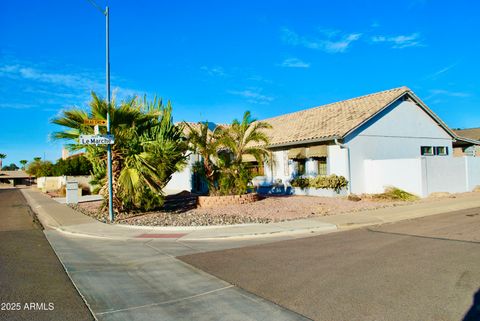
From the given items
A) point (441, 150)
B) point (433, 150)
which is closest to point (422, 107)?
point (433, 150)

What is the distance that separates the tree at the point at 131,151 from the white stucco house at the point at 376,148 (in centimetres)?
772

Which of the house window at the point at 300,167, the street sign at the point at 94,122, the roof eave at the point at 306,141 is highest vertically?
the street sign at the point at 94,122

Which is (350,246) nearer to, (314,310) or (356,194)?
(314,310)

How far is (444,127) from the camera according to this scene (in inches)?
969

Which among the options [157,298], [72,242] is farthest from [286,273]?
[72,242]

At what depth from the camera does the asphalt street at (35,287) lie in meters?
5.05

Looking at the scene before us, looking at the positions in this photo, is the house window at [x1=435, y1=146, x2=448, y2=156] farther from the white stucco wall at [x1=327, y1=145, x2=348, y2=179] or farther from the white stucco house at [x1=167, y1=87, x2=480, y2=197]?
the white stucco wall at [x1=327, y1=145, x2=348, y2=179]

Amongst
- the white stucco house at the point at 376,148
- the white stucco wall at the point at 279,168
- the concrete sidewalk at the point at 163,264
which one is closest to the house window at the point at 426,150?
the white stucco house at the point at 376,148

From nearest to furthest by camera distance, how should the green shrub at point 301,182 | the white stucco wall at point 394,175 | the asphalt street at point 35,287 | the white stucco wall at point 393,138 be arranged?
the asphalt street at point 35,287
the white stucco wall at point 394,175
the white stucco wall at point 393,138
the green shrub at point 301,182

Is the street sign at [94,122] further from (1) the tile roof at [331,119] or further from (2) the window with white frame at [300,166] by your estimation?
(2) the window with white frame at [300,166]

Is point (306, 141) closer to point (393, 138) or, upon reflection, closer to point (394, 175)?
point (394, 175)

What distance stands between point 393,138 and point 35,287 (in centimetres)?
2014

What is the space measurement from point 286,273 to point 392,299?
196cm

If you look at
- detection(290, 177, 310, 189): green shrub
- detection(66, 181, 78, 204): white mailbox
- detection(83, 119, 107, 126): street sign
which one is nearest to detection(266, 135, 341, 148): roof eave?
detection(290, 177, 310, 189): green shrub
